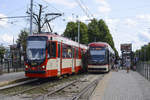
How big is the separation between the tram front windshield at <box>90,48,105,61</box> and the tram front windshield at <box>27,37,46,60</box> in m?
Answer: 11.8

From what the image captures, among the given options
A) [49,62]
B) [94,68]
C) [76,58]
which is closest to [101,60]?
[94,68]

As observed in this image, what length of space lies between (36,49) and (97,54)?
12.2 meters

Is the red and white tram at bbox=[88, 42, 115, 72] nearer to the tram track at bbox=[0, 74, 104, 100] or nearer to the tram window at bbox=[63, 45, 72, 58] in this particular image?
the tram window at bbox=[63, 45, 72, 58]

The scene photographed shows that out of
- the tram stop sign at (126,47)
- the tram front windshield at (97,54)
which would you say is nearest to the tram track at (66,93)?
the tram front windshield at (97,54)

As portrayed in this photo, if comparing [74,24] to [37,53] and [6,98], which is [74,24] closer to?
[37,53]

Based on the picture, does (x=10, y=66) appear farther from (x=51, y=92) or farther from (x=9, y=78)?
(x=51, y=92)

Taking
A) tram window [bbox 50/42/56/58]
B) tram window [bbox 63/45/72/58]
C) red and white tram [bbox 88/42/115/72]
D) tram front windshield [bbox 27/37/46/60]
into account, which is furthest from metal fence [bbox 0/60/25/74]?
tram window [bbox 50/42/56/58]

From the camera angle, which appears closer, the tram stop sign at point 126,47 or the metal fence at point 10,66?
the metal fence at point 10,66

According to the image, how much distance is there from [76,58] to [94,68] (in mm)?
3274

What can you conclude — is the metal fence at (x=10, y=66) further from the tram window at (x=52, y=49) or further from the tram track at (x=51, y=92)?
the tram track at (x=51, y=92)

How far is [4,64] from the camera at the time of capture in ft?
92.8

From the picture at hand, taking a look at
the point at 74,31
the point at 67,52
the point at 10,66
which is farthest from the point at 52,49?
the point at 74,31

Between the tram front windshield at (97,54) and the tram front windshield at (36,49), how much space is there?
1179 cm

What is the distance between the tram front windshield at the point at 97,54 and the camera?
94.4 ft
